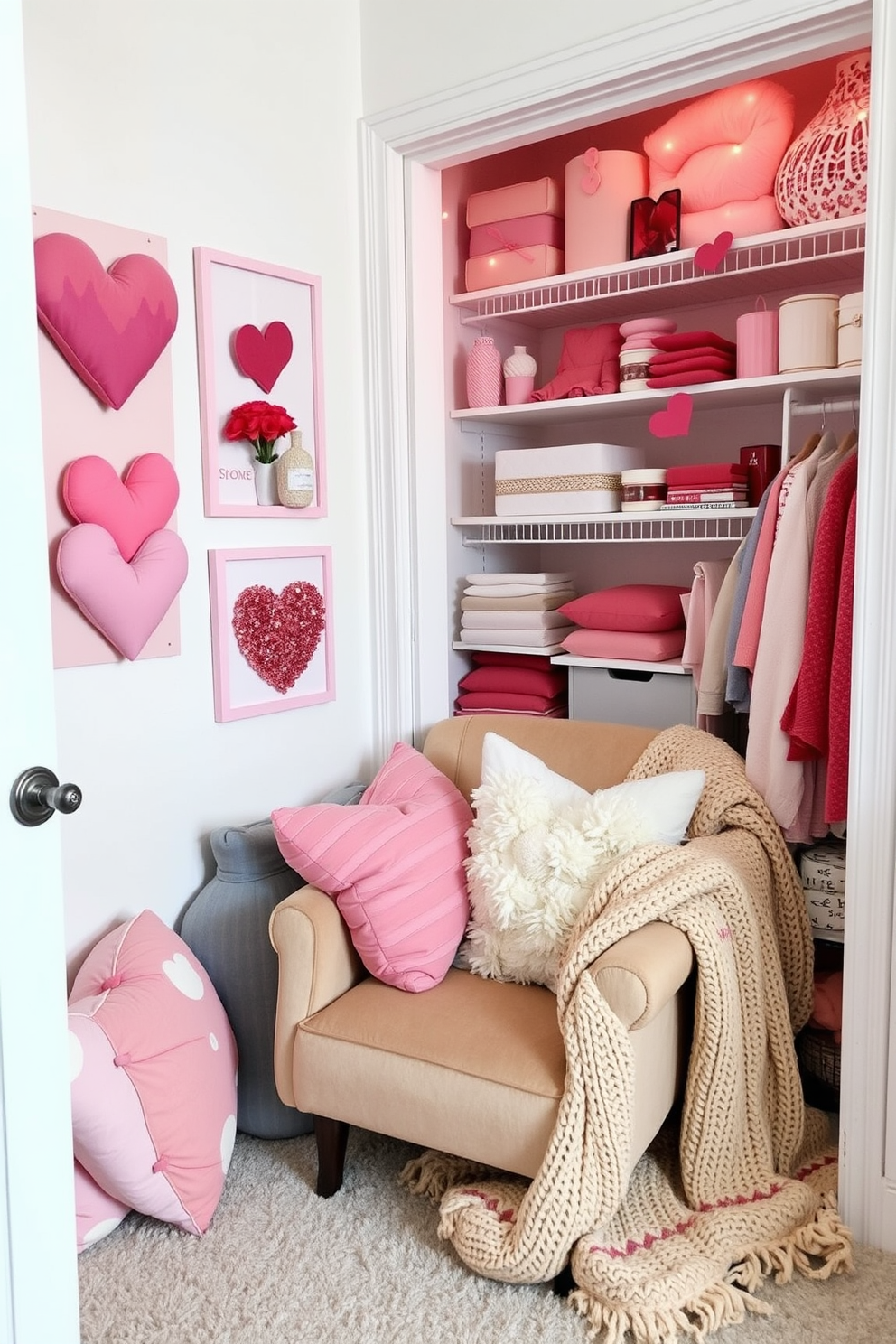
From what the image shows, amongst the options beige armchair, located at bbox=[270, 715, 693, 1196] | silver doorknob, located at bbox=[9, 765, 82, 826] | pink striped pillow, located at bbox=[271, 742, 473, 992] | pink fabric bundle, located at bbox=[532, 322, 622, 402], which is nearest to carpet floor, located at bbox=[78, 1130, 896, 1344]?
beige armchair, located at bbox=[270, 715, 693, 1196]

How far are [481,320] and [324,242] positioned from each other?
59cm

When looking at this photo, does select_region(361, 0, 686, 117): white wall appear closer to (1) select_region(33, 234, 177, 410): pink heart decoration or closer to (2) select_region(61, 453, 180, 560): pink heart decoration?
(1) select_region(33, 234, 177, 410): pink heart decoration

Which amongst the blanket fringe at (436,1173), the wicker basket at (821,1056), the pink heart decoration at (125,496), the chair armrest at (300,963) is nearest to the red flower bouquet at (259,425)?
the pink heart decoration at (125,496)

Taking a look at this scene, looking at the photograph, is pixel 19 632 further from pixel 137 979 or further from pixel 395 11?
pixel 395 11

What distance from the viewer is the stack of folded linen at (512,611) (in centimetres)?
292

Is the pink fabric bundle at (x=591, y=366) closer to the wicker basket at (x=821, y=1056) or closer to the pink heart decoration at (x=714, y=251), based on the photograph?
the pink heart decoration at (x=714, y=251)

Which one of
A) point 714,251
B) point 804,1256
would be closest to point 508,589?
point 714,251

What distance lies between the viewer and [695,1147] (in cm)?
193

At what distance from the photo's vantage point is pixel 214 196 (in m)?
2.33

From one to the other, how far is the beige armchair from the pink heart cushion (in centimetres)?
35

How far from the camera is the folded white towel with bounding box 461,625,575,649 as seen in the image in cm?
291

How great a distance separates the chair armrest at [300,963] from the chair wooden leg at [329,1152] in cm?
8

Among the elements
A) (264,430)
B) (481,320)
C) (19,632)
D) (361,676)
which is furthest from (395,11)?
(19,632)

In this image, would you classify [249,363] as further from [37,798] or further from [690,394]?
[37,798]
